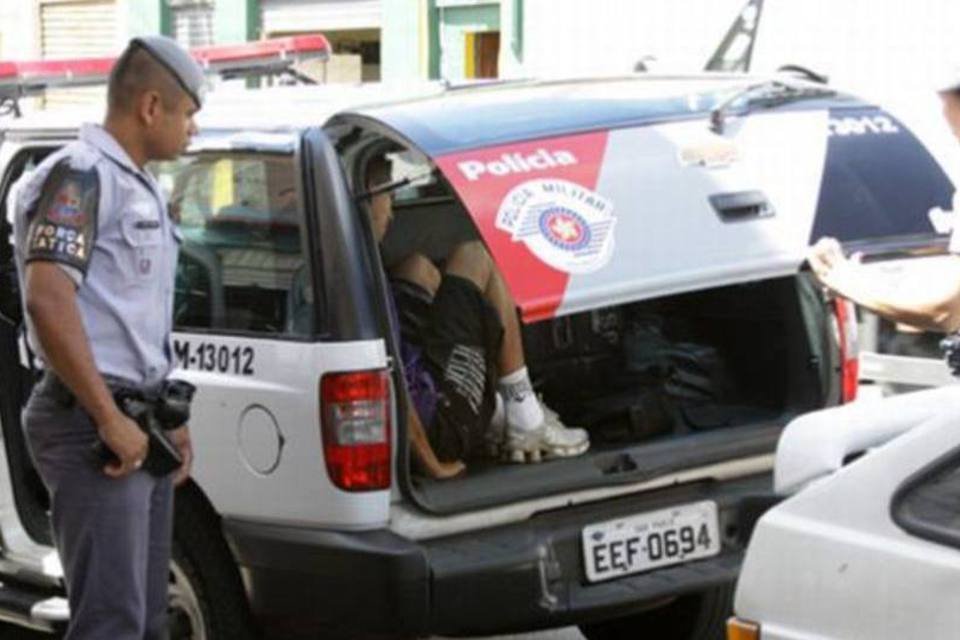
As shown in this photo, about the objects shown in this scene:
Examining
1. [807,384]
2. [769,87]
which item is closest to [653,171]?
[769,87]

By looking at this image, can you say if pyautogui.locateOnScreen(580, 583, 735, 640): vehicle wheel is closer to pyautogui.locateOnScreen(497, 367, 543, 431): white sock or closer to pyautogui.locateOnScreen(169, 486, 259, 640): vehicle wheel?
pyautogui.locateOnScreen(497, 367, 543, 431): white sock

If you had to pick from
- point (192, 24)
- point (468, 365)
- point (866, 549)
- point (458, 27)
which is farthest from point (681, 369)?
point (192, 24)

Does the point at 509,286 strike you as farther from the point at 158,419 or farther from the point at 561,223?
the point at 158,419

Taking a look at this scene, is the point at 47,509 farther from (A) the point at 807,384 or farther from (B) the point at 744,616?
(B) the point at 744,616

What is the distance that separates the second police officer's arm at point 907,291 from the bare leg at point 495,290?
120cm

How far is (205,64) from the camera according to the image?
24.5ft

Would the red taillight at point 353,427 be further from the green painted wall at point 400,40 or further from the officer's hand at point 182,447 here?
the green painted wall at point 400,40

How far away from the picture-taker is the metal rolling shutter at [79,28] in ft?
75.4

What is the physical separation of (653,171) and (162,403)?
1422 mm

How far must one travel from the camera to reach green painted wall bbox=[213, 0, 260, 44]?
68.0ft

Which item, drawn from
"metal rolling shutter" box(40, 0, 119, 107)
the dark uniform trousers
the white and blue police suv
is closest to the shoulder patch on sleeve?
the dark uniform trousers

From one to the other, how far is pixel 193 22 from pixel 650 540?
17856mm

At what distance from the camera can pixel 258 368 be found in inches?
190

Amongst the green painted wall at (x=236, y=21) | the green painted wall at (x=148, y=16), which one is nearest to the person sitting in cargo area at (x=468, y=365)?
the green painted wall at (x=236, y=21)
